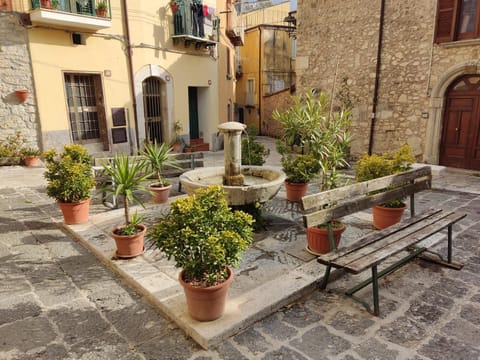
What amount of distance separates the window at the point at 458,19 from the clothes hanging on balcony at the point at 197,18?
7.20 meters

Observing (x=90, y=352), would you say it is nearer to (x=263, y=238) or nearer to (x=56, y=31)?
(x=263, y=238)

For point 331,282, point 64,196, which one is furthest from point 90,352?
point 64,196

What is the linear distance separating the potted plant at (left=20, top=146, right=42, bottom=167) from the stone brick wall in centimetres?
34

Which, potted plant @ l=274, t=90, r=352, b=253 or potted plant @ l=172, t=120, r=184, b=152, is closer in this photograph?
potted plant @ l=274, t=90, r=352, b=253

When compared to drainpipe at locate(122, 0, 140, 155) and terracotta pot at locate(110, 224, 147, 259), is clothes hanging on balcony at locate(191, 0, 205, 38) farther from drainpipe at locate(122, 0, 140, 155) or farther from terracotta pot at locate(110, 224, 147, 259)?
terracotta pot at locate(110, 224, 147, 259)

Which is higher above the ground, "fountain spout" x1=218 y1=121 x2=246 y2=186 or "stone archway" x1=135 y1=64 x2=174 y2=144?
"stone archway" x1=135 y1=64 x2=174 y2=144

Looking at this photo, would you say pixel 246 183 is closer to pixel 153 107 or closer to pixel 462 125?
pixel 462 125

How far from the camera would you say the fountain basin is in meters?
4.21

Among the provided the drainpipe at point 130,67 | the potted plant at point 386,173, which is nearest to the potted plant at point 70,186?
the potted plant at point 386,173

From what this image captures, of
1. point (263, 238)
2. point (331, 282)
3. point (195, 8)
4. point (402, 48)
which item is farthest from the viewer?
point (195, 8)

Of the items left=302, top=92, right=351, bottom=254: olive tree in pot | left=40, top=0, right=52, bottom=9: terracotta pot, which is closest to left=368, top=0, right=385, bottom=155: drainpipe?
left=302, top=92, right=351, bottom=254: olive tree in pot

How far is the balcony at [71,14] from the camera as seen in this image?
805 centimetres

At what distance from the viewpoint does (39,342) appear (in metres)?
2.62

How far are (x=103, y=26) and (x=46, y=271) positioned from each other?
301 inches
